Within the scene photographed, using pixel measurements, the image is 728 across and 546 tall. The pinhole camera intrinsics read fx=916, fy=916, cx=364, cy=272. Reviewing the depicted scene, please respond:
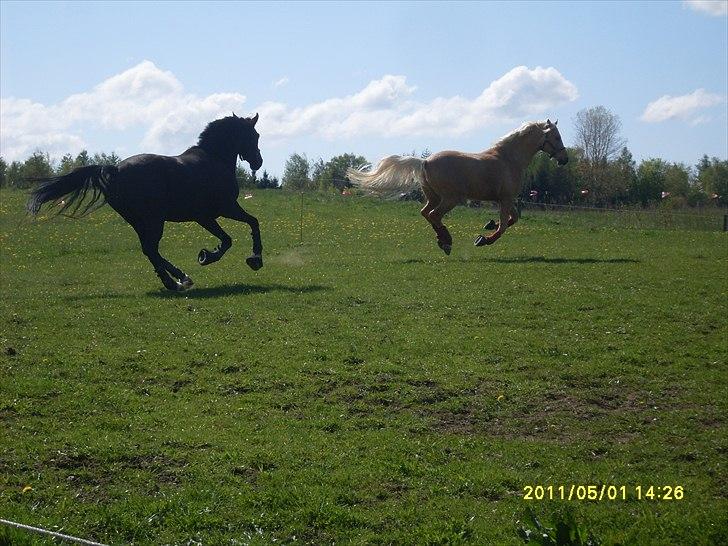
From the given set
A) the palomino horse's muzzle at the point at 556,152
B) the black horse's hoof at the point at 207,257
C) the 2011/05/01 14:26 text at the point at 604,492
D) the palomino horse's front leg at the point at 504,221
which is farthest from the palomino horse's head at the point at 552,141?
the 2011/05/01 14:26 text at the point at 604,492

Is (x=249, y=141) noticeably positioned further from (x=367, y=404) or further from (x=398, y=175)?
(x=367, y=404)

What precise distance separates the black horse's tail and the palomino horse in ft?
19.3

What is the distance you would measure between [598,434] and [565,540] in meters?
4.03

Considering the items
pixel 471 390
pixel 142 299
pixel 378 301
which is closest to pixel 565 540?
pixel 471 390

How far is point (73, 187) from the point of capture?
55.3 ft

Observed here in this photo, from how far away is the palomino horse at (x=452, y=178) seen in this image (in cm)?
2011

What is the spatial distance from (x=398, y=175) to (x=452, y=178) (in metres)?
1.19

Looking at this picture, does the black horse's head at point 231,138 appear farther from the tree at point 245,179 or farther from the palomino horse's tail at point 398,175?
the tree at point 245,179

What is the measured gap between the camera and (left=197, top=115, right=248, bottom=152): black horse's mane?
18.1 meters

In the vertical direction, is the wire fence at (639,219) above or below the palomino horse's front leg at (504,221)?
below

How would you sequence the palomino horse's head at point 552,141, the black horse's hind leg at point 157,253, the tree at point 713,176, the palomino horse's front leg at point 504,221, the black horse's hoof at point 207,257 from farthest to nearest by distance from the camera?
the tree at point 713,176 → the palomino horse's head at point 552,141 → the palomino horse's front leg at point 504,221 → the black horse's hoof at point 207,257 → the black horse's hind leg at point 157,253

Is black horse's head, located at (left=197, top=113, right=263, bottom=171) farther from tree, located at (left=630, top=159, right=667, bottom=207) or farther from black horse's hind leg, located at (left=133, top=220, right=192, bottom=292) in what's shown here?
tree, located at (left=630, top=159, right=667, bottom=207)


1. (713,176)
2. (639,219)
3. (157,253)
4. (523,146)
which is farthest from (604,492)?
(713,176)

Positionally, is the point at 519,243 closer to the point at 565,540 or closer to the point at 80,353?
the point at 80,353
